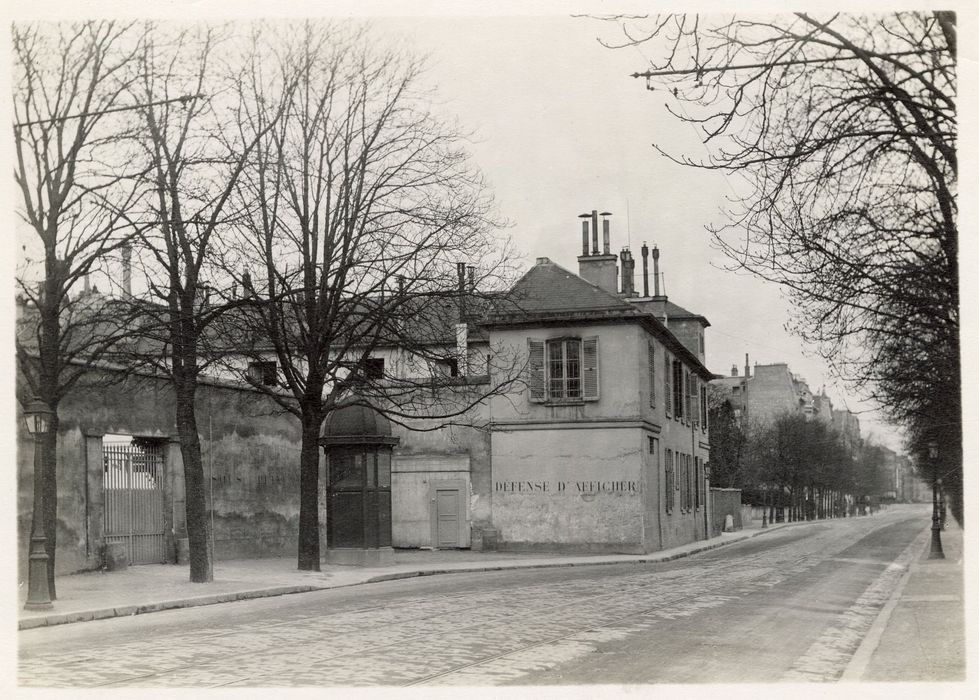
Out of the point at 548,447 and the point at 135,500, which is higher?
the point at 548,447

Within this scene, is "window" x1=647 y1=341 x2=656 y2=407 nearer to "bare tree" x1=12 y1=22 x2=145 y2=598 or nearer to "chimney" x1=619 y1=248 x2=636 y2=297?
"chimney" x1=619 y1=248 x2=636 y2=297

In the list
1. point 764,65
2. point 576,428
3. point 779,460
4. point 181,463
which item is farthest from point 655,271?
point 764,65

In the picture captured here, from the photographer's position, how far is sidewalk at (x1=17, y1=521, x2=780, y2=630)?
15.4 m

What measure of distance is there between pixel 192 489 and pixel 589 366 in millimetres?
16273

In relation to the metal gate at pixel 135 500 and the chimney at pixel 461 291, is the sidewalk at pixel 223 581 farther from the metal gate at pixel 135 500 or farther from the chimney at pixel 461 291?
the chimney at pixel 461 291

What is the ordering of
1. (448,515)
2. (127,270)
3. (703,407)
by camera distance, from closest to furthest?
(127,270) → (448,515) → (703,407)

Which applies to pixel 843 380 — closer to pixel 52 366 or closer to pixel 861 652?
pixel 861 652

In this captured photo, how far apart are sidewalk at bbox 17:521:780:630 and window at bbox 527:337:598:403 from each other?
509cm

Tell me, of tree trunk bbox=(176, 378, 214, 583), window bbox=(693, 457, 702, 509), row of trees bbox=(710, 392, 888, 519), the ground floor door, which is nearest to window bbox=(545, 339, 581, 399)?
the ground floor door

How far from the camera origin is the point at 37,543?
1505 centimetres

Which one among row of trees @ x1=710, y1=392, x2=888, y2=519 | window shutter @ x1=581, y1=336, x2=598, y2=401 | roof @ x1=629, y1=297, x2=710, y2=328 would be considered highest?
roof @ x1=629, y1=297, x2=710, y2=328

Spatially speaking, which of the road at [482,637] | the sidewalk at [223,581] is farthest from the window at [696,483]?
the road at [482,637]

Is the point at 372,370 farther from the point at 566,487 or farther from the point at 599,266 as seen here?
the point at 599,266

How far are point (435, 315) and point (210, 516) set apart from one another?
22.5 ft
